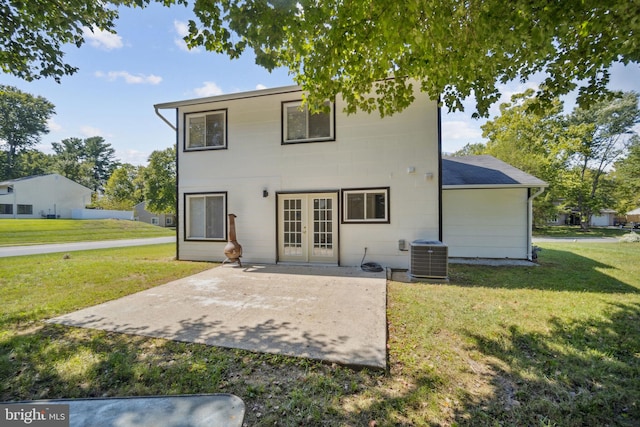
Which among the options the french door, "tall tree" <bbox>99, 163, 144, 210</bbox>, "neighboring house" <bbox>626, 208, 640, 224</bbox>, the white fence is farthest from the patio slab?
"neighboring house" <bbox>626, 208, 640, 224</bbox>

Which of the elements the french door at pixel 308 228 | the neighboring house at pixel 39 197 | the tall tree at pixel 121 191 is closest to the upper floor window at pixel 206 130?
the french door at pixel 308 228

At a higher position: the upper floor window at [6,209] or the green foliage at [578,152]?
the green foliage at [578,152]

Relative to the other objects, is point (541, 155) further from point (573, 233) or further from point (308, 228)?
point (308, 228)

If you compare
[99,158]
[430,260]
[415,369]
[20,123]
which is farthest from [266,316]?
[99,158]

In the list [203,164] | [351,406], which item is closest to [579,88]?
[351,406]

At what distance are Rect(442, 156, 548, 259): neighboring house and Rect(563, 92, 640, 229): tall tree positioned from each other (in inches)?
778

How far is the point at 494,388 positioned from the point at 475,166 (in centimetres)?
1053

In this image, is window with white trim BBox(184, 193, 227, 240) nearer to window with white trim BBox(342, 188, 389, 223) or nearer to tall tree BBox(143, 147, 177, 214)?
window with white trim BBox(342, 188, 389, 223)

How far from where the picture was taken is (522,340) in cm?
334

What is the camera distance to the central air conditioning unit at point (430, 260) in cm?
637

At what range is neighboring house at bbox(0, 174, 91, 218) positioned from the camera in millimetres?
27234

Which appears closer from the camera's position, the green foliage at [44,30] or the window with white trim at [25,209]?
the green foliage at [44,30]

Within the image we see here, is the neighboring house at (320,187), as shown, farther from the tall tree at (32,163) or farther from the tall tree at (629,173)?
the tall tree at (32,163)

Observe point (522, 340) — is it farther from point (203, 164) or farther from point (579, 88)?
point (203, 164)
